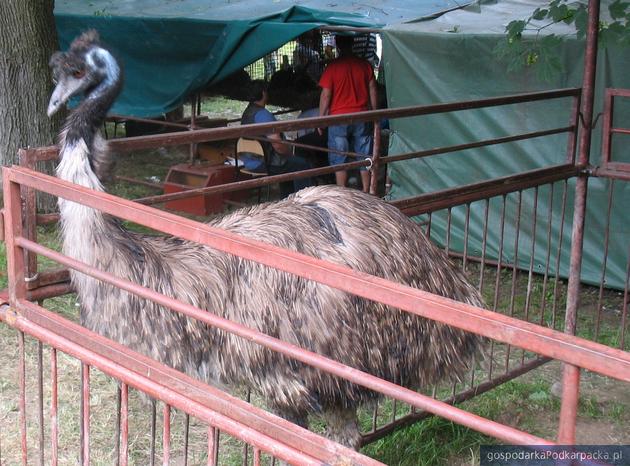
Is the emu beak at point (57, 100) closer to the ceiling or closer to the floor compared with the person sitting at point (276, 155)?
closer to the ceiling

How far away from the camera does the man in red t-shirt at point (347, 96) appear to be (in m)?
9.09

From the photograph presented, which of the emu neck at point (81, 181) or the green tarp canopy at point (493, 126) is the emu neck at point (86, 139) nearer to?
the emu neck at point (81, 181)

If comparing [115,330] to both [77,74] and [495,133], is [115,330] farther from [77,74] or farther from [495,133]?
[495,133]

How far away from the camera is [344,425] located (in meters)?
3.71

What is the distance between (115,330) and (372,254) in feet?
3.34

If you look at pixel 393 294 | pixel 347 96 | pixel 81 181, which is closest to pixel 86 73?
pixel 81 181

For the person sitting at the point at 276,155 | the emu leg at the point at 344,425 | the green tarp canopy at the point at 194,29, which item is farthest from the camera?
the person sitting at the point at 276,155

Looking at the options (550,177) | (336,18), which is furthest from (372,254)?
A: (336,18)

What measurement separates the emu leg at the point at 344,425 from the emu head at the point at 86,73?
1528 millimetres

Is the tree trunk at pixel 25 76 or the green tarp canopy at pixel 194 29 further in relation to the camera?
the green tarp canopy at pixel 194 29

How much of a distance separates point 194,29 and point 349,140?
2003 millimetres

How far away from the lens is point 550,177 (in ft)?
15.8

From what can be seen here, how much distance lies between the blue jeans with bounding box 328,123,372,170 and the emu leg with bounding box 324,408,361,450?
555 cm

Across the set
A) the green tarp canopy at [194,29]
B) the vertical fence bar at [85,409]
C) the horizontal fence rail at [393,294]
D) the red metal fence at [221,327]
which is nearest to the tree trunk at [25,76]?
the green tarp canopy at [194,29]
